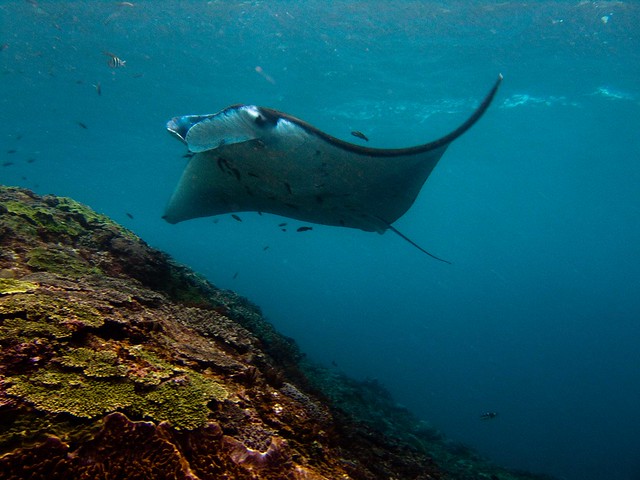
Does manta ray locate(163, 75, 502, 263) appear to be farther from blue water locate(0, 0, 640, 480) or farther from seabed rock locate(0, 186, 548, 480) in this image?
blue water locate(0, 0, 640, 480)

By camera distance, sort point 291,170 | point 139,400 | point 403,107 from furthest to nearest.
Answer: point 403,107 < point 291,170 < point 139,400

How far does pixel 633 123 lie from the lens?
2367 centimetres

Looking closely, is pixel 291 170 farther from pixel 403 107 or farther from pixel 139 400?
pixel 403 107

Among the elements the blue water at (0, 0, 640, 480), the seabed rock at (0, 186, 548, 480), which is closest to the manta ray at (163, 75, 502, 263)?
the seabed rock at (0, 186, 548, 480)

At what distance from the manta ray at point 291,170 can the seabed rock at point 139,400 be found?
1.71 meters

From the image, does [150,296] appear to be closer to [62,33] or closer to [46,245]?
[46,245]

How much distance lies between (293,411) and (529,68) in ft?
75.3

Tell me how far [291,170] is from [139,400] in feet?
8.90

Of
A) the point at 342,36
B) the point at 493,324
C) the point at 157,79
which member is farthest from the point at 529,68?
the point at 493,324

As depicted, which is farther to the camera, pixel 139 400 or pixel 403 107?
pixel 403 107

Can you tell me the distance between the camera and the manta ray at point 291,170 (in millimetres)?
3260

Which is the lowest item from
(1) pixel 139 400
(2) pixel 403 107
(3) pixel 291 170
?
(1) pixel 139 400

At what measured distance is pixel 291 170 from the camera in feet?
12.2

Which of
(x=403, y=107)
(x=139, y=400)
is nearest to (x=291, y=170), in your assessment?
(x=139, y=400)
